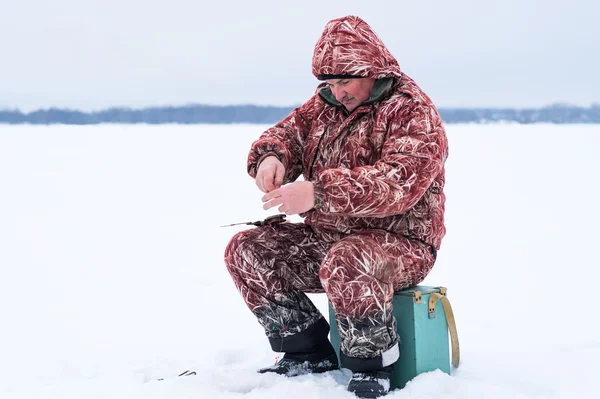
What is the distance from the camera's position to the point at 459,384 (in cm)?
168

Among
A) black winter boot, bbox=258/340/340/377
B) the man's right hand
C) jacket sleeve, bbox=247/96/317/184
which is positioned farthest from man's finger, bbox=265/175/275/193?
black winter boot, bbox=258/340/340/377

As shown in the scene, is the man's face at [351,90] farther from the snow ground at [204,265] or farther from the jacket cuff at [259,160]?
the snow ground at [204,265]

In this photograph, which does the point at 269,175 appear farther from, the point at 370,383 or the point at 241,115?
the point at 241,115

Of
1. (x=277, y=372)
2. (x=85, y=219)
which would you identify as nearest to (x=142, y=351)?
(x=277, y=372)

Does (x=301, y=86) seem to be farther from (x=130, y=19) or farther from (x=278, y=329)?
(x=278, y=329)

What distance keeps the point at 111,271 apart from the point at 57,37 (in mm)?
2403

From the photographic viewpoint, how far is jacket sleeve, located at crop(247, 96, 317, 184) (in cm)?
188

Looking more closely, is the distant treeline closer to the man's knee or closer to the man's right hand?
the man's right hand

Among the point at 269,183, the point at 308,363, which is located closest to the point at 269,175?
the point at 269,183

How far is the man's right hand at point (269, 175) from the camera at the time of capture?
1.77 m

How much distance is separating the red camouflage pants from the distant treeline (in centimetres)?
404

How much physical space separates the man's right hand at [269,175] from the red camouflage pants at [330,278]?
0.16 m

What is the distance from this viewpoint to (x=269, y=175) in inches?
69.8

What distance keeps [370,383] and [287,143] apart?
0.68 m
